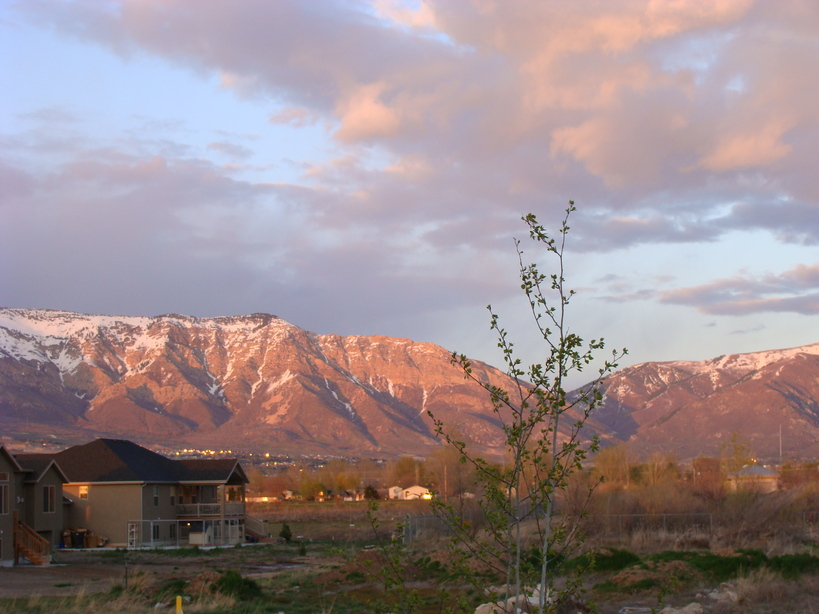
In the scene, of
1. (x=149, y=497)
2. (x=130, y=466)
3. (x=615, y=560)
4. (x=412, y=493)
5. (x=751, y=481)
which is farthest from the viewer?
(x=412, y=493)

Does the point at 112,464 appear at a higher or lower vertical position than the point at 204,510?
higher

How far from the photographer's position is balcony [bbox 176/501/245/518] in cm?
5727

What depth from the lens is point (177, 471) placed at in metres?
59.1

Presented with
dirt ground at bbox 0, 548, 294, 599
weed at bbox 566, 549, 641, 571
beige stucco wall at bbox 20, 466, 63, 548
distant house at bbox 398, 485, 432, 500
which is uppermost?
beige stucco wall at bbox 20, 466, 63, 548

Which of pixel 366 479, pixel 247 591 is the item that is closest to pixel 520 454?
pixel 247 591

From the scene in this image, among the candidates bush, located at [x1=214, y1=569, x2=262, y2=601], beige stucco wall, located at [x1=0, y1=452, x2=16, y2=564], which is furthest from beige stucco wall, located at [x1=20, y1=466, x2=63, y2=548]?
bush, located at [x1=214, y1=569, x2=262, y2=601]

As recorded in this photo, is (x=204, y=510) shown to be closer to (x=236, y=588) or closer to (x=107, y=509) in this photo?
(x=107, y=509)

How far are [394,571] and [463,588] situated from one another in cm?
2217

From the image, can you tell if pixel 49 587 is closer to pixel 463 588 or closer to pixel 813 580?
pixel 463 588

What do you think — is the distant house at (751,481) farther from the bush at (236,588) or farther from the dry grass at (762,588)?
the bush at (236,588)

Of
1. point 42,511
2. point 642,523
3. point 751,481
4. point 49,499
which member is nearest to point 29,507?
point 42,511

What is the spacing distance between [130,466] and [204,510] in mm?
6195

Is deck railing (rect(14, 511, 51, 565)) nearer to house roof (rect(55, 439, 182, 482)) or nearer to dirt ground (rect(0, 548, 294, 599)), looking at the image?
dirt ground (rect(0, 548, 294, 599))

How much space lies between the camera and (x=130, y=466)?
180 feet
